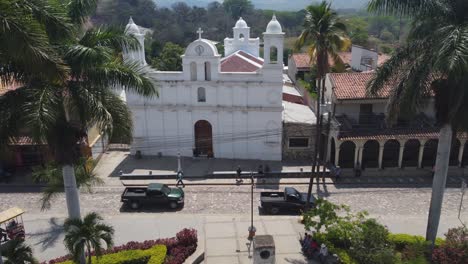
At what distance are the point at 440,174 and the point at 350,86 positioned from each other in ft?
52.0

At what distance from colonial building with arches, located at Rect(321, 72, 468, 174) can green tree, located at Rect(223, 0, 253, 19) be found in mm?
109446

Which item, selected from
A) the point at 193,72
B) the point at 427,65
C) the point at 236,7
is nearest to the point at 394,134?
the point at 193,72

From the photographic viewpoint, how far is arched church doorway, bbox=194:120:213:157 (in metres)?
33.8

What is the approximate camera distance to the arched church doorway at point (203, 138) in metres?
33.8

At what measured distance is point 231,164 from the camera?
33.1m

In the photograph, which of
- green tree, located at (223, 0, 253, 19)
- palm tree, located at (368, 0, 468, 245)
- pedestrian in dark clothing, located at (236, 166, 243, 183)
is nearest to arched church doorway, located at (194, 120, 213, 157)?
pedestrian in dark clothing, located at (236, 166, 243, 183)

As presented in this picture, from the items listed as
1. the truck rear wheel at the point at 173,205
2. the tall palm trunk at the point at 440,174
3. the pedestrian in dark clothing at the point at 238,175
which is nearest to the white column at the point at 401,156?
the pedestrian in dark clothing at the point at 238,175

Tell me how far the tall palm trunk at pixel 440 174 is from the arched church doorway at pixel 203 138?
62.3 ft

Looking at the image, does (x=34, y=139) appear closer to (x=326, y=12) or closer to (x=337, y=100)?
(x=326, y=12)

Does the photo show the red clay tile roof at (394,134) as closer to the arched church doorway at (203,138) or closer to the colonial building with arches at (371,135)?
the colonial building with arches at (371,135)

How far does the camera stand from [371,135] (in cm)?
3108

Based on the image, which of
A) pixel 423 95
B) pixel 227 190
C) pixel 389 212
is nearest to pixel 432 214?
pixel 423 95

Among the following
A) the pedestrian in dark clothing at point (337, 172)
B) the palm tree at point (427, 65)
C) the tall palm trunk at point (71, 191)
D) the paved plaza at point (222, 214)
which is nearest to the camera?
the palm tree at point (427, 65)

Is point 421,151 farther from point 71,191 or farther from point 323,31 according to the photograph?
point 71,191
